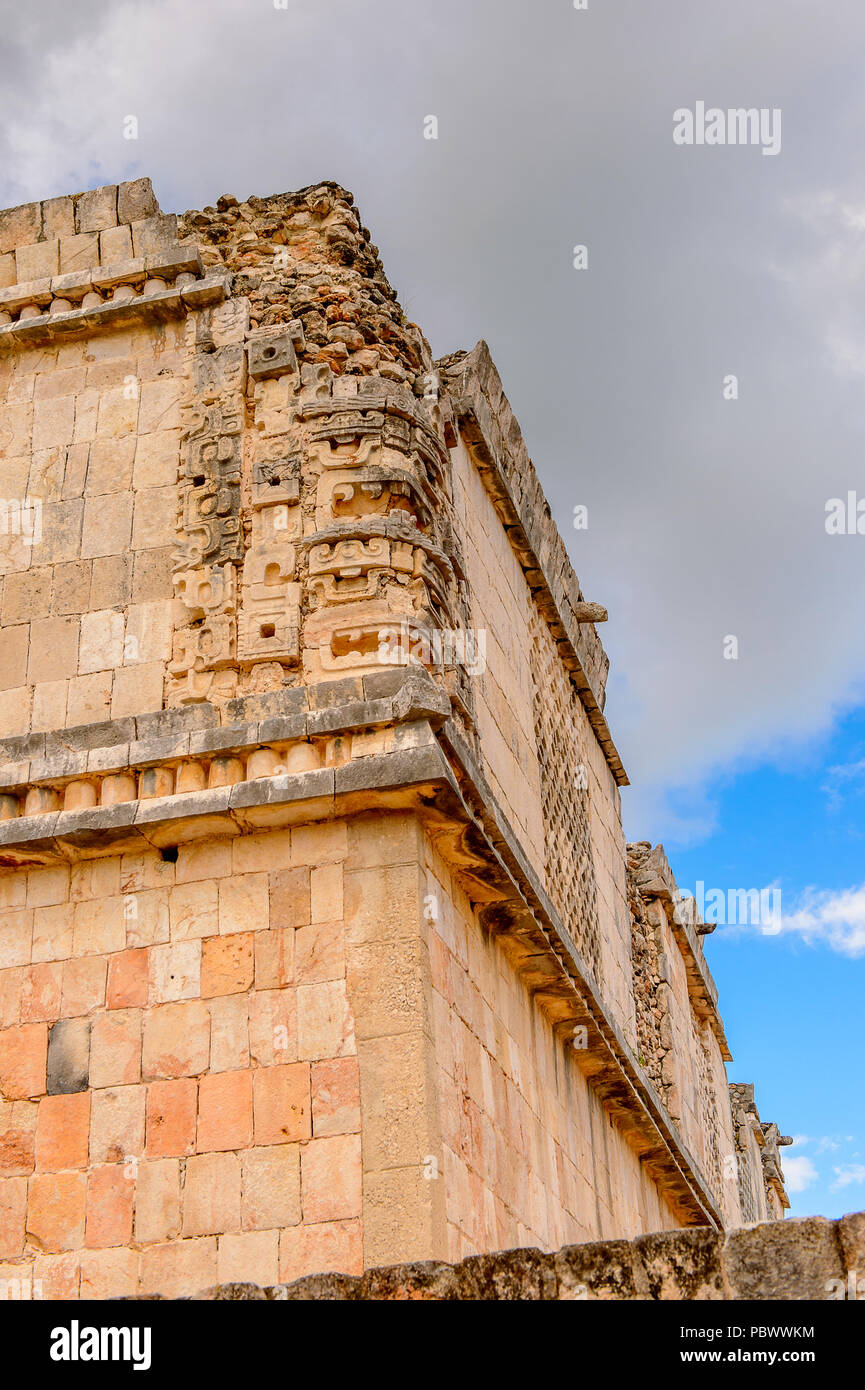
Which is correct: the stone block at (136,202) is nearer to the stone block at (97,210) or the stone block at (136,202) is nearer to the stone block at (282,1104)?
the stone block at (97,210)

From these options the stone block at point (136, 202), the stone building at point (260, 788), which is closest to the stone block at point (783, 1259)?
the stone building at point (260, 788)

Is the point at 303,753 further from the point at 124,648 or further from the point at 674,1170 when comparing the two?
the point at 674,1170

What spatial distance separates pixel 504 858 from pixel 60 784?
218cm

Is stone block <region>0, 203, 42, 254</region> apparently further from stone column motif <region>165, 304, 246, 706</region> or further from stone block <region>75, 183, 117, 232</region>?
stone column motif <region>165, 304, 246, 706</region>

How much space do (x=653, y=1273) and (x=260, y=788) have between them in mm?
3263

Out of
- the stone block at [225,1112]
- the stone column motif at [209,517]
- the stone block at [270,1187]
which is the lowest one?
the stone block at [270,1187]

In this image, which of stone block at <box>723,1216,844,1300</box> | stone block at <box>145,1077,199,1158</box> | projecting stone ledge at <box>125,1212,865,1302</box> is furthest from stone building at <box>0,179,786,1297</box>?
stone block at <box>723,1216,844,1300</box>

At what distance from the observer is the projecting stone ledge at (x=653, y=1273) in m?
4.12

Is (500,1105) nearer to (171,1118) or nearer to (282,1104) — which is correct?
(282,1104)

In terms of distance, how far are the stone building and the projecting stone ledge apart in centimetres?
153

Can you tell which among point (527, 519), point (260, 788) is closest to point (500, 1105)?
point (260, 788)

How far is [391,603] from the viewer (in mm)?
7691

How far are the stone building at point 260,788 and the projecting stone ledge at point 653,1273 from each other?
1530 mm

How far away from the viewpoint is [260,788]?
23.2 feet
